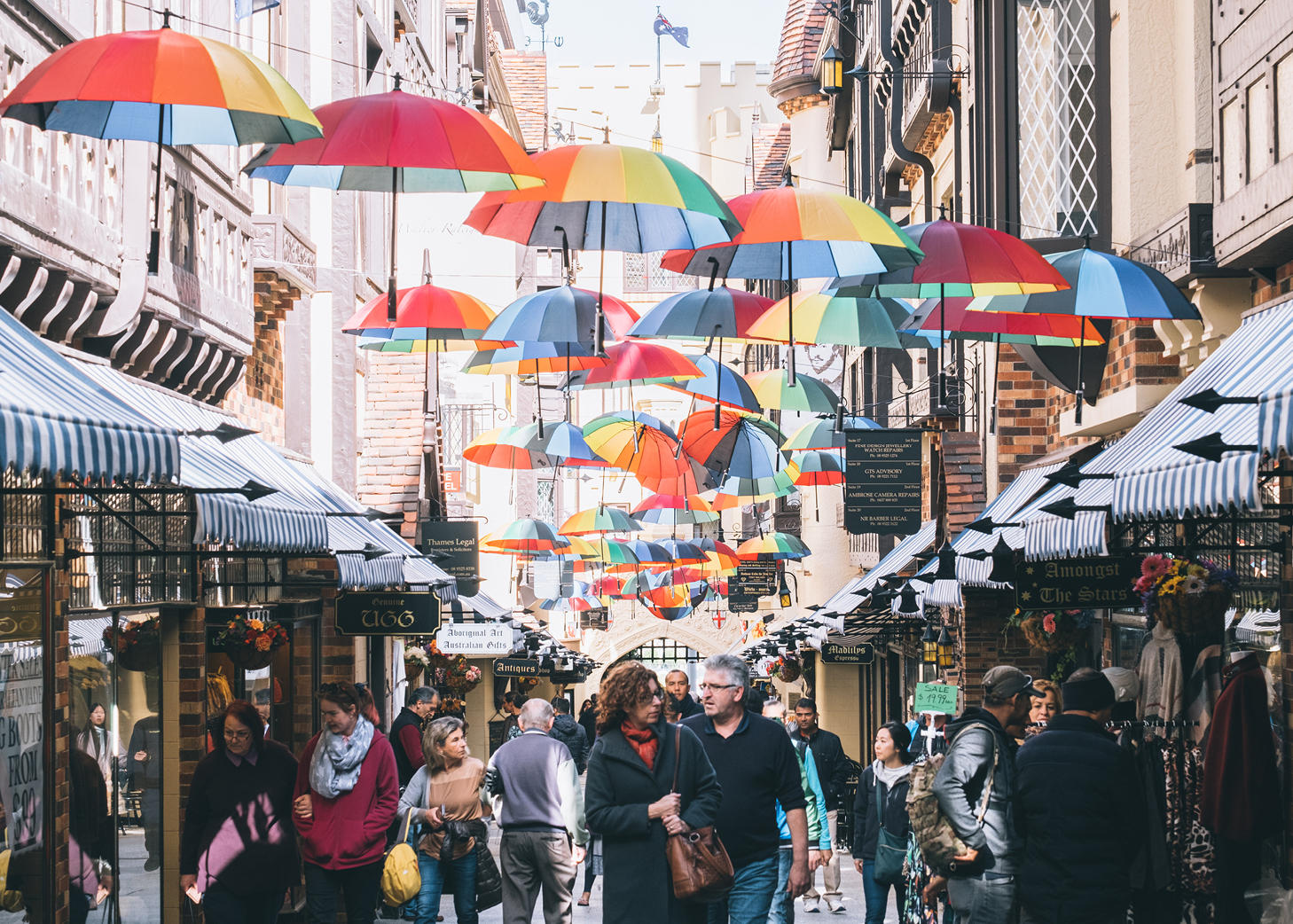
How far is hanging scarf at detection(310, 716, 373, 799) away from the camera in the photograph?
8.70m

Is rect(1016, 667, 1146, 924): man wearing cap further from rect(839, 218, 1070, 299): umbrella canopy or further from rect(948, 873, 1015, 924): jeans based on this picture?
rect(839, 218, 1070, 299): umbrella canopy

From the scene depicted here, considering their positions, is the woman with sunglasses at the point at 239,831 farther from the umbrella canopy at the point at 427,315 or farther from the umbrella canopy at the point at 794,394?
the umbrella canopy at the point at 794,394

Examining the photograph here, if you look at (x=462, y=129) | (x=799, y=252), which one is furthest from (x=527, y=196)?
(x=799, y=252)

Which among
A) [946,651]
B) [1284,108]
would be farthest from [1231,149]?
[946,651]

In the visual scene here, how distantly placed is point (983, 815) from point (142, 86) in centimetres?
507

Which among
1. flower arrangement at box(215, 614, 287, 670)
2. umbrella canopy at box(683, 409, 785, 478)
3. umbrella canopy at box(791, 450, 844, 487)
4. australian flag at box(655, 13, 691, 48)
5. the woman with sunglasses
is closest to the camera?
the woman with sunglasses

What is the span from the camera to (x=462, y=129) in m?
7.72

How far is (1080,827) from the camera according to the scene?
6.86 metres

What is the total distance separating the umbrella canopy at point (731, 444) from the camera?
61.3 feet

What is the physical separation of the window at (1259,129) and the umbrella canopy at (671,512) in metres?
18.1

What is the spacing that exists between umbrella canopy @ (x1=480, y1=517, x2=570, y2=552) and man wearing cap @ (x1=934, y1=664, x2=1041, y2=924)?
18224 mm

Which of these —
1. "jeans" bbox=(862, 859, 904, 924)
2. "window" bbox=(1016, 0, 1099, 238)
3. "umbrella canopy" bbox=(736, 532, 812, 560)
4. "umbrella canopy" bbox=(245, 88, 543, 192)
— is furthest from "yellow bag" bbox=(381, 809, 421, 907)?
"umbrella canopy" bbox=(736, 532, 812, 560)

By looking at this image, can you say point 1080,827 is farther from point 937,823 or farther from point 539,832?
point 539,832

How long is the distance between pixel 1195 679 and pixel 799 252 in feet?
12.3
